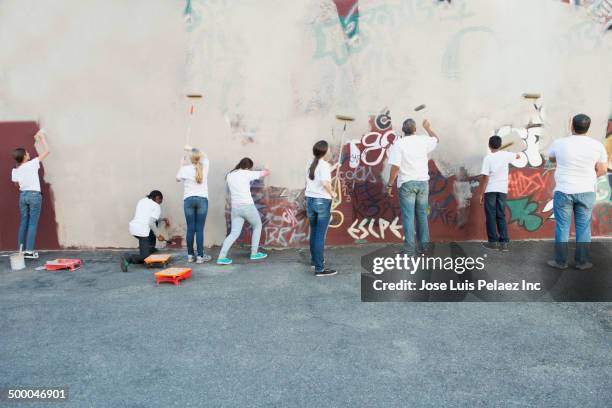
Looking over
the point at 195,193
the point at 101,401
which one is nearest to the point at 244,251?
the point at 195,193

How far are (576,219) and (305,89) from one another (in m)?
4.25

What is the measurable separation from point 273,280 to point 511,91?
486 centimetres

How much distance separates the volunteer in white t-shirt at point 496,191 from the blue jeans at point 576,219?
98cm

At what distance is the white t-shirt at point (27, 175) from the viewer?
6.70 m

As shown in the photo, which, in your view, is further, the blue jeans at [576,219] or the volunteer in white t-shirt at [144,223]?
the volunteer in white t-shirt at [144,223]

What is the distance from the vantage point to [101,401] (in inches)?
109

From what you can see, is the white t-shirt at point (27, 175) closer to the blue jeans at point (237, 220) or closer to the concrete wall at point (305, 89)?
the concrete wall at point (305, 89)

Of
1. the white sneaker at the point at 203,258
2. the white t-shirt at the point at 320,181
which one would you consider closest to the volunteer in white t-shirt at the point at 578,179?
the white t-shirt at the point at 320,181

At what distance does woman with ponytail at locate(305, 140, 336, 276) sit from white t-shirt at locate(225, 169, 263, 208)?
3.64ft

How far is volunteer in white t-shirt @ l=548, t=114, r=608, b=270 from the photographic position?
4.89 metres

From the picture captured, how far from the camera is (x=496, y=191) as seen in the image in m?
6.12

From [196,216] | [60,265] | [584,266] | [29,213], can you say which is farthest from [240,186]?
[584,266]

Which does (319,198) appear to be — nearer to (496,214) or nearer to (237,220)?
(237,220)

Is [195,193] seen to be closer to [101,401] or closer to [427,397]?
[101,401]
